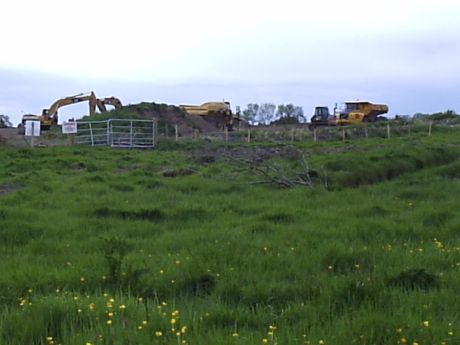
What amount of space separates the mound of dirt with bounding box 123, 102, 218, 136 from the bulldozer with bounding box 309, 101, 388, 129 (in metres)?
10.7

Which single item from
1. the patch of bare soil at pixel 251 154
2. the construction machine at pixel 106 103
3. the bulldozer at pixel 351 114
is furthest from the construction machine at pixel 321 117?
the patch of bare soil at pixel 251 154

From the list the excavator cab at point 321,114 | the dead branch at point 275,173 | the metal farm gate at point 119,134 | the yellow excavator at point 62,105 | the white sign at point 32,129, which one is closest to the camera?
the dead branch at point 275,173

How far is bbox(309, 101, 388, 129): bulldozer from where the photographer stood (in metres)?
62.5

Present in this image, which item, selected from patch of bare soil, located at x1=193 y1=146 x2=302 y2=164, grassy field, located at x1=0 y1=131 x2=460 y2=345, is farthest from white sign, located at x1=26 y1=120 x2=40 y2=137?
grassy field, located at x1=0 y1=131 x2=460 y2=345

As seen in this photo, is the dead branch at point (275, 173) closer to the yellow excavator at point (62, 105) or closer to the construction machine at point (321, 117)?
the yellow excavator at point (62, 105)

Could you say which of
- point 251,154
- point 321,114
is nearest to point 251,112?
point 321,114

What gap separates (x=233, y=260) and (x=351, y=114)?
56287mm

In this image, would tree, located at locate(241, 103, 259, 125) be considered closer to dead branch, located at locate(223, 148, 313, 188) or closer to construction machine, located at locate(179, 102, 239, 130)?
construction machine, located at locate(179, 102, 239, 130)

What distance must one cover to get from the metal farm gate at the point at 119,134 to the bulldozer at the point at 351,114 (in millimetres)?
24225

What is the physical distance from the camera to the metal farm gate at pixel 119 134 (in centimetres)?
3922

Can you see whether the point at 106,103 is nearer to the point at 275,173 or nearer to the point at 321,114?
the point at 321,114

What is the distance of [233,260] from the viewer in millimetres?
8281

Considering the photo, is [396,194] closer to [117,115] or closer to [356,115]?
[117,115]

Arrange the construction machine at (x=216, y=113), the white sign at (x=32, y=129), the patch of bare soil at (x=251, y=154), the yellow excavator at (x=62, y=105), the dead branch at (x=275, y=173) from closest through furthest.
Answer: the dead branch at (x=275, y=173) → the patch of bare soil at (x=251, y=154) → the white sign at (x=32, y=129) → the yellow excavator at (x=62, y=105) → the construction machine at (x=216, y=113)
